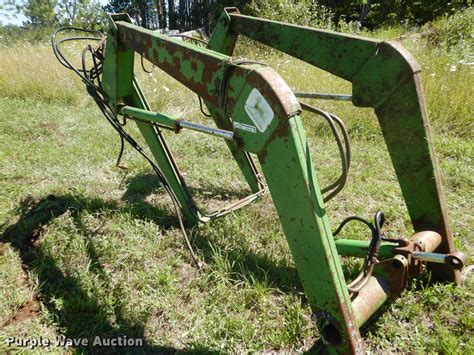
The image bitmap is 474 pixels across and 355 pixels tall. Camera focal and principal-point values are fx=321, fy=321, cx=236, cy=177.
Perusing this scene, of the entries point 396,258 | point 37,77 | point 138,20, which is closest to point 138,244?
point 396,258

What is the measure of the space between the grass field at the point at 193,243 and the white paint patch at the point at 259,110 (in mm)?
1285

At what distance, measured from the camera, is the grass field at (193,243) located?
1.98 m

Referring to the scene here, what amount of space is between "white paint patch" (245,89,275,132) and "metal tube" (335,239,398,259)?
1175 mm

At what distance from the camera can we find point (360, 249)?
2066 millimetres

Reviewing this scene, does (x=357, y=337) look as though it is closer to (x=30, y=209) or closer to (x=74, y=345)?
(x=74, y=345)

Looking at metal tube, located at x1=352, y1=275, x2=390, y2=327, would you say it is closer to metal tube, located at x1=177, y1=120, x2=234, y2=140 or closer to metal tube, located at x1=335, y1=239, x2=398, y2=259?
metal tube, located at x1=335, y1=239, x2=398, y2=259

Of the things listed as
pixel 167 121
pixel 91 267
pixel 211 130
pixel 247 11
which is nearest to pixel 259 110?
pixel 211 130

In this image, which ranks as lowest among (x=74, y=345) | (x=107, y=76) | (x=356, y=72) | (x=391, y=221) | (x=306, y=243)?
(x=74, y=345)

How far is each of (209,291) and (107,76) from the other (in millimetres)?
1819

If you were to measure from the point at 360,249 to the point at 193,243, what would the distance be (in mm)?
1369

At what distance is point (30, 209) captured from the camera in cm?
325

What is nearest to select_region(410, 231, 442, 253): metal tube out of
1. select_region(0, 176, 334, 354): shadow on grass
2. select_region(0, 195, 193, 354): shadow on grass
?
select_region(0, 176, 334, 354): shadow on grass

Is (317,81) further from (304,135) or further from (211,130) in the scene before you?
(304,135)

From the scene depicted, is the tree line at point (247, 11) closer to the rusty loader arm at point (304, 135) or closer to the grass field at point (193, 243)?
the grass field at point (193, 243)
